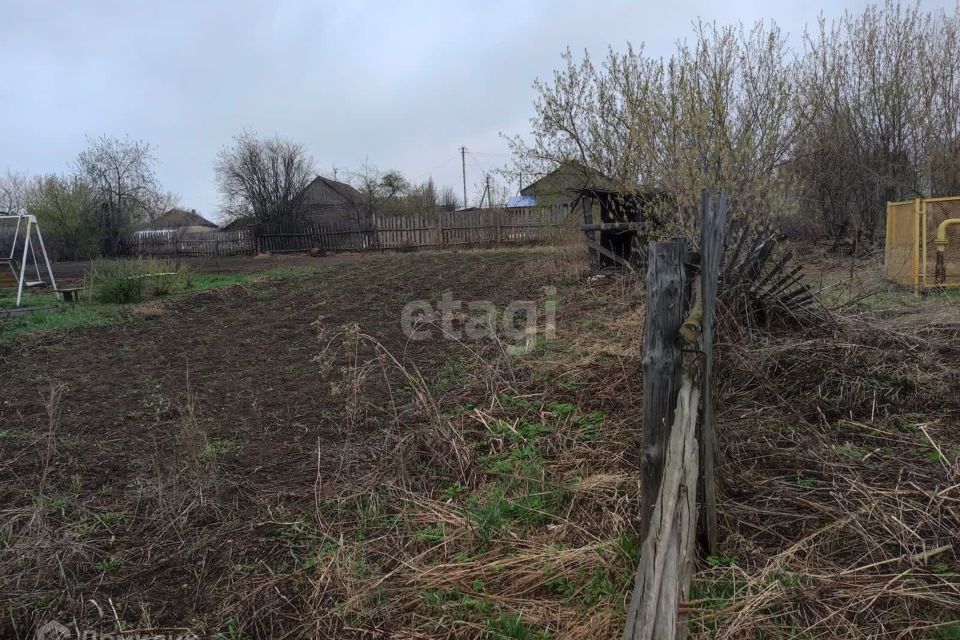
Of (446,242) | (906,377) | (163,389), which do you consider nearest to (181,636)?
(163,389)

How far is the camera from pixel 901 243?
8.64 m

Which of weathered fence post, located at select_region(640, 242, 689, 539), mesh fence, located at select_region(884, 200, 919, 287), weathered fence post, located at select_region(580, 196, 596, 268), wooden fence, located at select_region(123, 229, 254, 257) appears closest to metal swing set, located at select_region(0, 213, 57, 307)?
wooden fence, located at select_region(123, 229, 254, 257)

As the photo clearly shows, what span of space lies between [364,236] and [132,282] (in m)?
13.7

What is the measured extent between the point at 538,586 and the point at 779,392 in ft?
7.11

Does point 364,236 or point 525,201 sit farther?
point 525,201

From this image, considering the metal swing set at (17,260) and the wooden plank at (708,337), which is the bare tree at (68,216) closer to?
the metal swing set at (17,260)

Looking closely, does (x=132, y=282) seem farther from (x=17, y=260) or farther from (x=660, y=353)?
(x=660, y=353)

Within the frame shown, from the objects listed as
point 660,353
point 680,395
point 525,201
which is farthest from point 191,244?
point 680,395

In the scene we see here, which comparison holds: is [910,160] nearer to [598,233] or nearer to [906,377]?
[598,233]

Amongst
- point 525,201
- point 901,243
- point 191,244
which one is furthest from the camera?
point 525,201

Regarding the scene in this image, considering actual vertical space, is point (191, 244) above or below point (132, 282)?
above

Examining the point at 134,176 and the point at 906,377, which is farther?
the point at 134,176

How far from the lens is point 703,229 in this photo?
6.64ft

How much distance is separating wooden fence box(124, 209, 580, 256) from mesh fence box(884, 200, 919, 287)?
1152 centimetres
